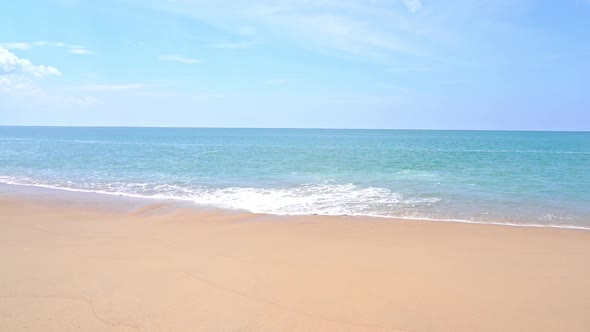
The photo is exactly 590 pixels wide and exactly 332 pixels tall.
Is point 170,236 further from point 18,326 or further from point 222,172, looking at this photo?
point 222,172

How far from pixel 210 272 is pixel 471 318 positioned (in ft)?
13.2

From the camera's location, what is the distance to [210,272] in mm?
6328

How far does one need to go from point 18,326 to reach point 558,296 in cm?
735

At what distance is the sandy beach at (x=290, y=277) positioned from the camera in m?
4.79

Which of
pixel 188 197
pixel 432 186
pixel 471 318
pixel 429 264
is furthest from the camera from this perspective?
pixel 432 186

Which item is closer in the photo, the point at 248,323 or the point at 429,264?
the point at 248,323

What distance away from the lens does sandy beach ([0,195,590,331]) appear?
15.7ft

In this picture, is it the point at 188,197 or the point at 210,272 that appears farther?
the point at 188,197

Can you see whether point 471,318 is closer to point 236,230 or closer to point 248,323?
point 248,323

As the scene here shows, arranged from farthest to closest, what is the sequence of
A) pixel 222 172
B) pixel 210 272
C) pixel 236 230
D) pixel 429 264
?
pixel 222 172 < pixel 236 230 < pixel 429 264 < pixel 210 272

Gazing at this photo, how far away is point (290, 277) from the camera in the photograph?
6188 millimetres

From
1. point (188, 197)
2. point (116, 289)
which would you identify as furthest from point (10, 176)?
point (116, 289)

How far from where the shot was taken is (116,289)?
5590 millimetres

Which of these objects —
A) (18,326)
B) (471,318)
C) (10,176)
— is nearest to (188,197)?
(18,326)
